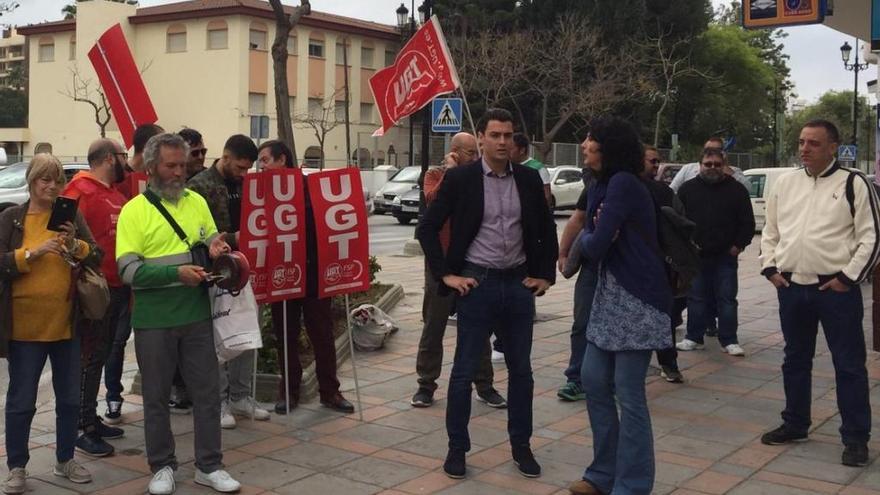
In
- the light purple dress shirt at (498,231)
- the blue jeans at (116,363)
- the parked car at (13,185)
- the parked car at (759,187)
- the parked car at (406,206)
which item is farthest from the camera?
the parked car at (406,206)

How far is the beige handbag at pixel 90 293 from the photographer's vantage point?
486cm

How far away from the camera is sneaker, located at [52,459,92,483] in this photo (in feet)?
16.5

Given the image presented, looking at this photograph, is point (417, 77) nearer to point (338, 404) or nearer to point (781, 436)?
point (338, 404)

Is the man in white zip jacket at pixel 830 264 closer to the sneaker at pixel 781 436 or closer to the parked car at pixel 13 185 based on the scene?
the sneaker at pixel 781 436

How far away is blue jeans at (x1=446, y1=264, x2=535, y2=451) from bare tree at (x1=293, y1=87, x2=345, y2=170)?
44567 mm

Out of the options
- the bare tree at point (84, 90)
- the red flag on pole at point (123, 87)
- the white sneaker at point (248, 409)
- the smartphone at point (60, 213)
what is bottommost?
the white sneaker at point (248, 409)

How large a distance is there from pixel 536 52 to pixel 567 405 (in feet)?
131

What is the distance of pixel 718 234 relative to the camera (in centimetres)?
Result: 850

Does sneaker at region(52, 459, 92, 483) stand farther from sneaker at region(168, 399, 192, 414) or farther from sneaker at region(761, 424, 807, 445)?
sneaker at region(761, 424, 807, 445)

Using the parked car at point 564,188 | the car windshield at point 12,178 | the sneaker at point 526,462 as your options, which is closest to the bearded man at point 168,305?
the sneaker at point 526,462

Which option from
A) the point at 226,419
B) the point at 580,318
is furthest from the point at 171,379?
the point at 580,318

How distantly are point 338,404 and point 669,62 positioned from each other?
42968mm

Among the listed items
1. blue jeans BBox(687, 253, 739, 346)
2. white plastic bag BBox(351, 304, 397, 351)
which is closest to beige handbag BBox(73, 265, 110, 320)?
white plastic bag BBox(351, 304, 397, 351)

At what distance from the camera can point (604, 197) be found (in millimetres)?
4676
